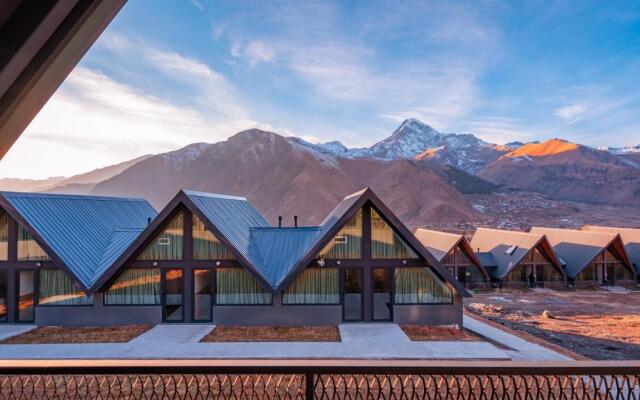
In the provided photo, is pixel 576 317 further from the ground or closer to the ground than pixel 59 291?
closer to the ground

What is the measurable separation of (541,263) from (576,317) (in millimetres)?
8700

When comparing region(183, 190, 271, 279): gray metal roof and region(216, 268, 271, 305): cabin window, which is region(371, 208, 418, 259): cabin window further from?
region(216, 268, 271, 305): cabin window

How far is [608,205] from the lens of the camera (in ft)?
265

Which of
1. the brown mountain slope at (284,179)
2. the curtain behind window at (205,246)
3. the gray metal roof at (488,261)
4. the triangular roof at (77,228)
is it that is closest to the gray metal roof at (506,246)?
the gray metal roof at (488,261)

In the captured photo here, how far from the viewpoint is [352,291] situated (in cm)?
1342

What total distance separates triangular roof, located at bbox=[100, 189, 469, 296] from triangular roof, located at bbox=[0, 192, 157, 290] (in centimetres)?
164

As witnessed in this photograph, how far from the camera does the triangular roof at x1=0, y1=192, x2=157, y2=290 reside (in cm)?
1304

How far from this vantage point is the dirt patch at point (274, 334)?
460 inches

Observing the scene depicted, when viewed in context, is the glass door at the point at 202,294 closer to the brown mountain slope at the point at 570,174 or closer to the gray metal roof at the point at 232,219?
the gray metal roof at the point at 232,219

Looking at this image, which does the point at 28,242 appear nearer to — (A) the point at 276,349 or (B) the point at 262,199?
(A) the point at 276,349

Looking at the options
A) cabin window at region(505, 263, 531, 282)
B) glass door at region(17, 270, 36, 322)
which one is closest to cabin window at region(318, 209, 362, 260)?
glass door at region(17, 270, 36, 322)

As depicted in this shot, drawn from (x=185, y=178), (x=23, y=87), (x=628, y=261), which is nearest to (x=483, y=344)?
(x=23, y=87)

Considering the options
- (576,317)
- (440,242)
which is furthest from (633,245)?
(440,242)

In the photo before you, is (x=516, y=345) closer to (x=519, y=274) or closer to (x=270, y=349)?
(x=270, y=349)
